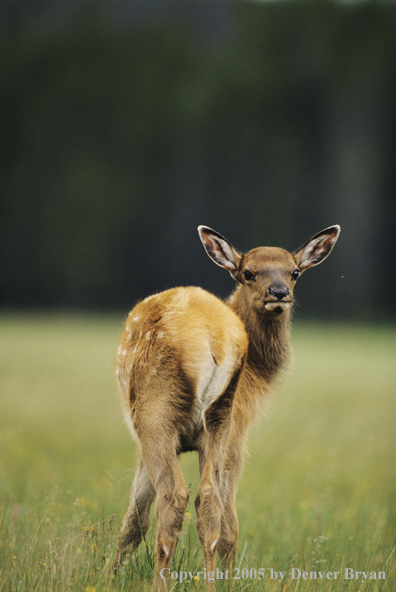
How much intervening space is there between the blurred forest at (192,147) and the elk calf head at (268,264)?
1434 cm

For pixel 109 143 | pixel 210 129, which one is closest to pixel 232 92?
pixel 210 129

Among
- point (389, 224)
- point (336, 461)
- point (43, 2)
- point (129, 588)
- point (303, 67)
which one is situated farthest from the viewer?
point (303, 67)

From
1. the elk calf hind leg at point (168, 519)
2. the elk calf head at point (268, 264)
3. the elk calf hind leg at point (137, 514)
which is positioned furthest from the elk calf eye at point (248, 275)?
the elk calf hind leg at point (168, 519)

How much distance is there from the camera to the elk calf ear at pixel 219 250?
3.86 m

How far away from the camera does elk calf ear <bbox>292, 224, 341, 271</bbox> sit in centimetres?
392

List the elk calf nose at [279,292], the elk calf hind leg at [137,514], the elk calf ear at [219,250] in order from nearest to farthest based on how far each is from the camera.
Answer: the elk calf hind leg at [137,514], the elk calf nose at [279,292], the elk calf ear at [219,250]

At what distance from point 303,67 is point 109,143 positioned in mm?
7826

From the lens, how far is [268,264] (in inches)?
150

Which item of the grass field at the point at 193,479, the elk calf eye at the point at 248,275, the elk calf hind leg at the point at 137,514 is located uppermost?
the elk calf eye at the point at 248,275

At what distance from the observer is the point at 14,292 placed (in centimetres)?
2128

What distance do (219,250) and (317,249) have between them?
0.64m

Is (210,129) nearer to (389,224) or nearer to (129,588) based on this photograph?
(389,224)

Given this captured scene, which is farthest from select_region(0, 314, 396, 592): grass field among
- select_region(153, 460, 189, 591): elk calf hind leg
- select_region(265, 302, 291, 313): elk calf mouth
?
select_region(265, 302, 291, 313): elk calf mouth

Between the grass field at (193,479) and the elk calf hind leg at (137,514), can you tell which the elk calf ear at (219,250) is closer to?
the grass field at (193,479)
